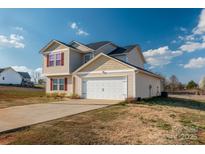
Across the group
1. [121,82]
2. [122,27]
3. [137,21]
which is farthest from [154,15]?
[121,82]

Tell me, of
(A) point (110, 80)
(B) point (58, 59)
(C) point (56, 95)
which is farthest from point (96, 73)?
(C) point (56, 95)

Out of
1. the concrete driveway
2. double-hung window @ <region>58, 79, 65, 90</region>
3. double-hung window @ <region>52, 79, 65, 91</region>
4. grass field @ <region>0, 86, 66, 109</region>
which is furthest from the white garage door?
the concrete driveway

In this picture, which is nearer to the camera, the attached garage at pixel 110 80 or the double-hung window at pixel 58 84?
the attached garage at pixel 110 80

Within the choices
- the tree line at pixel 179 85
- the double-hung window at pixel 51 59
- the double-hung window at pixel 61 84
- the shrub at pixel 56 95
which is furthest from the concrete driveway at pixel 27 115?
the tree line at pixel 179 85

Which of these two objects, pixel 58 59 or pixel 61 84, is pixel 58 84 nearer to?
pixel 61 84

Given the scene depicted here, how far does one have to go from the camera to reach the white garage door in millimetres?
14727

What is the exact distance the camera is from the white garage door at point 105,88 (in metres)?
14.7

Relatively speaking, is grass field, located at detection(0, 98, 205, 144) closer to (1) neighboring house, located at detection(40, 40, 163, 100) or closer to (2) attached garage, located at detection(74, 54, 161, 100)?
(2) attached garage, located at detection(74, 54, 161, 100)

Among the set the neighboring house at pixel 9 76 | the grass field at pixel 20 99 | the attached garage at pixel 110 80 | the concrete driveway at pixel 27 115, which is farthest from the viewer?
the neighboring house at pixel 9 76

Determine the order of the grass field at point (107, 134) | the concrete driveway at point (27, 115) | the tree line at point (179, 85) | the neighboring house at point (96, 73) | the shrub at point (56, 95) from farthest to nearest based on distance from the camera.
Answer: the tree line at point (179, 85), the shrub at point (56, 95), the neighboring house at point (96, 73), the concrete driveway at point (27, 115), the grass field at point (107, 134)

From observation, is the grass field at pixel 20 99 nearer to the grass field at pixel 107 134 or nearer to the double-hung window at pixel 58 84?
the double-hung window at pixel 58 84

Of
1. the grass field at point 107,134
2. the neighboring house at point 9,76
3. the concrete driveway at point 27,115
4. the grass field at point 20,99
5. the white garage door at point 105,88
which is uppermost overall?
the neighboring house at point 9,76

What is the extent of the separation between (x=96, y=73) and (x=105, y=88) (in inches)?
65.9

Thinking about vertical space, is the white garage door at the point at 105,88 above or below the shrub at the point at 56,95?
above
